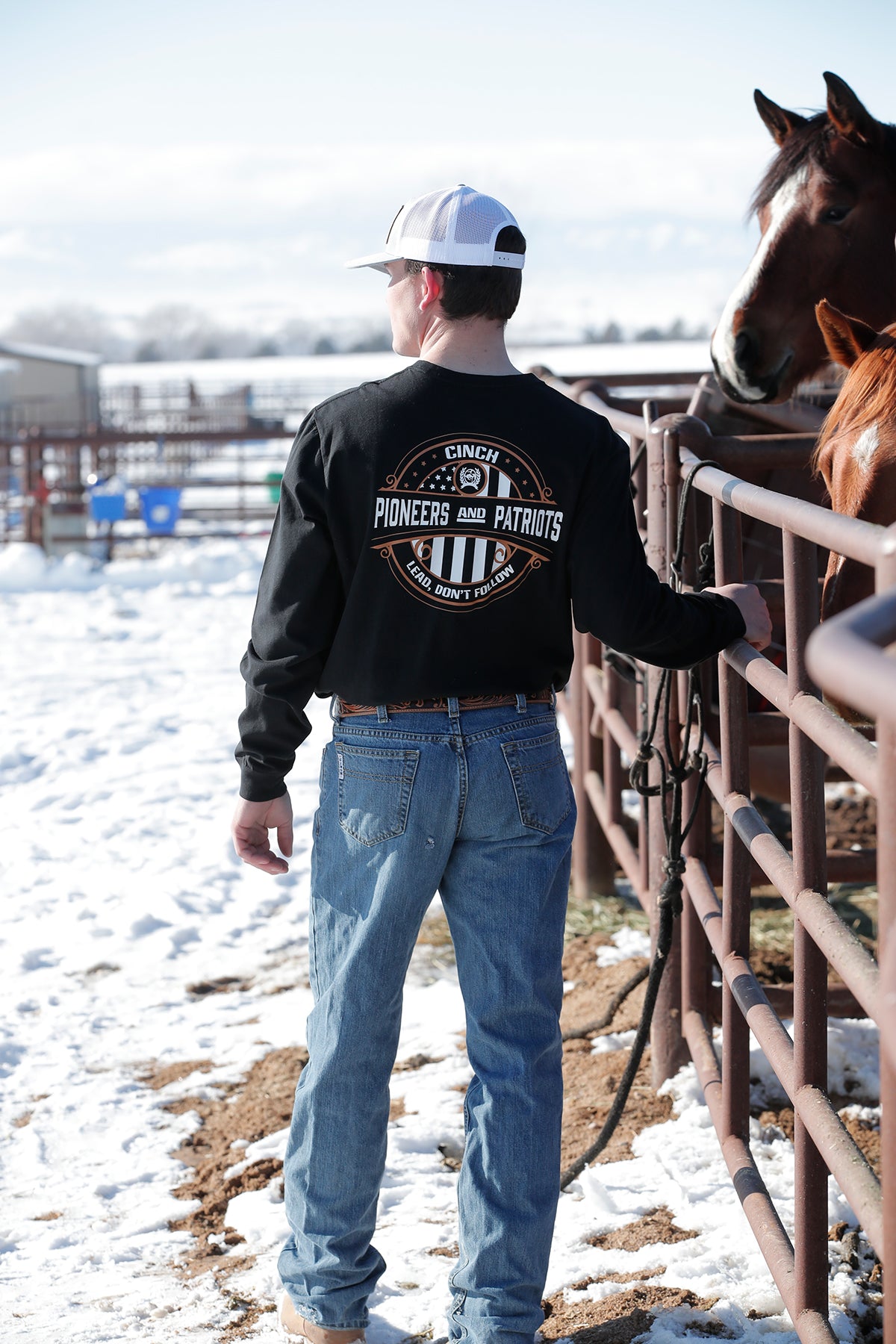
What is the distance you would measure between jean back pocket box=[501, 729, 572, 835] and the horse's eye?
2622 mm

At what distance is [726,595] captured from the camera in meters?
2.04

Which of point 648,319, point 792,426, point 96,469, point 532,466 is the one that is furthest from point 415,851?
point 648,319

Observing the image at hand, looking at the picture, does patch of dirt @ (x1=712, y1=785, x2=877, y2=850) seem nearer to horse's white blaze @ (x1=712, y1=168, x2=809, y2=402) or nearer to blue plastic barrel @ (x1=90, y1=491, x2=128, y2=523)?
horse's white blaze @ (x1=712, y1=168, x2=809, y2=402)

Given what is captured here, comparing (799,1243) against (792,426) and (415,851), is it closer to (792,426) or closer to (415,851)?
(415,851)

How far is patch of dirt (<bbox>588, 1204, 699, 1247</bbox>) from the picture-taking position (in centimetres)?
223

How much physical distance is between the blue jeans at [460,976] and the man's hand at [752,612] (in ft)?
1.24

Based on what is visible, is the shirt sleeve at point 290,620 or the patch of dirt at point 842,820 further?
the patch of dirt at point 842,820

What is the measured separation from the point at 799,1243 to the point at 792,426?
2.93 meters

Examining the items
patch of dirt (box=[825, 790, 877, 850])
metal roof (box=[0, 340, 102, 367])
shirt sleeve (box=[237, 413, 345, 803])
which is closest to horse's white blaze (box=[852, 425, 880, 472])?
shirt sleeve (box=[237, 413, 345, 803])

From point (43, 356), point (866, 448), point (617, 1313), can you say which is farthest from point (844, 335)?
point (43, 356)

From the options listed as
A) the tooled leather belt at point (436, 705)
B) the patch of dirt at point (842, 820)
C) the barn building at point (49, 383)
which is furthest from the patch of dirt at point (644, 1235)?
the barn building at point (49, 383)

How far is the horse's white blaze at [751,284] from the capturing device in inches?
153

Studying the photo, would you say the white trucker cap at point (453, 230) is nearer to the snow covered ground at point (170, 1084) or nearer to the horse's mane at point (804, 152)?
the snow covered ground at point (170, 1084)

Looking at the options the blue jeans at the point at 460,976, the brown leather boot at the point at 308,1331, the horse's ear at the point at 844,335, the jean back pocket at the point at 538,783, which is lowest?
the brown leather boot at the point at 308,1331
